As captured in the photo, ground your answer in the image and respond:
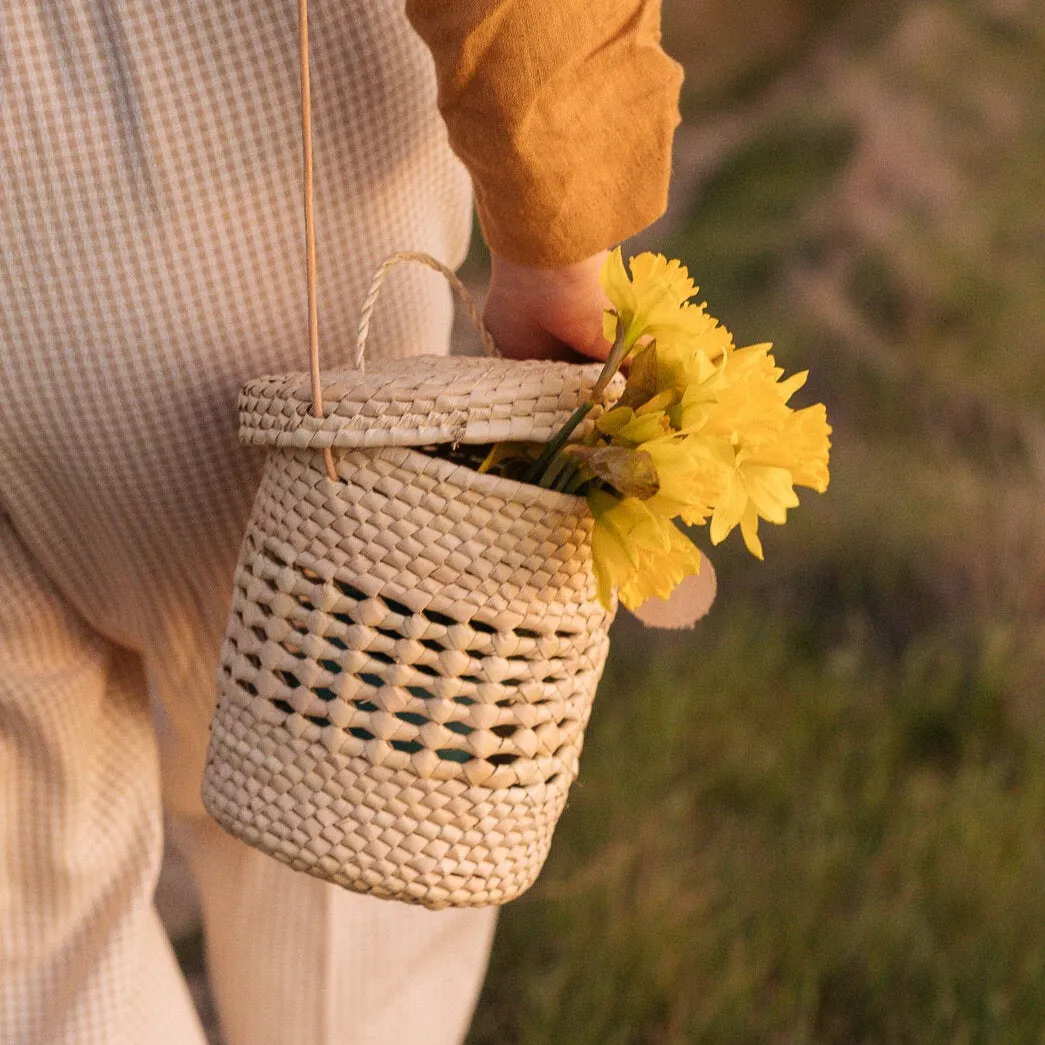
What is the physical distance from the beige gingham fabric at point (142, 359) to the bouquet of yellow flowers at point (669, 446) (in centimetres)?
22

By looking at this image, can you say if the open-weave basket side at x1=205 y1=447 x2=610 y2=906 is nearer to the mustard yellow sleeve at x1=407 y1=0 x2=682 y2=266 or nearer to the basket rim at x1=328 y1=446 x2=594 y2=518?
the basket rim at x1=328 y1=446 x2=594 y2=518

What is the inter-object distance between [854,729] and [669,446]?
1436 millimetres

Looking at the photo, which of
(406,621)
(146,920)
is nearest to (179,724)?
(146,920)

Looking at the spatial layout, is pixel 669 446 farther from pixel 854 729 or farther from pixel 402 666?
pixel 854 729

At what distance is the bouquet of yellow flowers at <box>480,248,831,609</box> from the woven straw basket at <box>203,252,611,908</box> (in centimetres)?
3

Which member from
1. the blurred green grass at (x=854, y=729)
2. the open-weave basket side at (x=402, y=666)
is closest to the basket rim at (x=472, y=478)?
A: the open-weave basket side at (x=402, y=666)

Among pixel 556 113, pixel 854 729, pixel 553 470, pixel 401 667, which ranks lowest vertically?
pixel 854 729

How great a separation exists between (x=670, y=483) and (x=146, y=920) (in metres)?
0.63

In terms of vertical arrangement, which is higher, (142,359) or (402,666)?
(142,359)

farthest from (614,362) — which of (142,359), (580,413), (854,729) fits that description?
(854,729)

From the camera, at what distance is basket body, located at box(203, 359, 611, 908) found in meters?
0.84

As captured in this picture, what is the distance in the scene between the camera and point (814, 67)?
5711 mm

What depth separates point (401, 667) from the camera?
846mm

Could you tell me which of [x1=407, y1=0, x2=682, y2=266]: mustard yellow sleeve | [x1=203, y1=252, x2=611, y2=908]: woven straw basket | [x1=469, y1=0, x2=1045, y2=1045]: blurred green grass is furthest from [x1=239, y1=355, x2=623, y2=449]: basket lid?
[x1=469, y1=0, x2=1045, y2=1045]: blurred green grass
